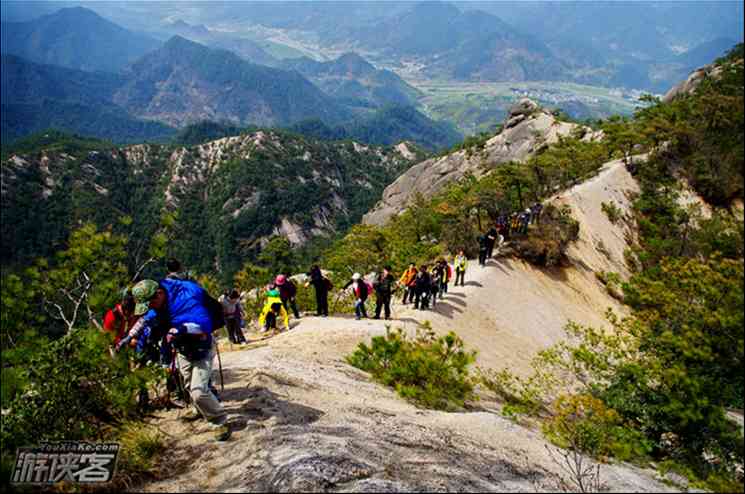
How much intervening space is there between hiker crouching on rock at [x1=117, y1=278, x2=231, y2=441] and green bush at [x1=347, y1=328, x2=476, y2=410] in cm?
552

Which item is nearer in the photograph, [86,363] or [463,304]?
[86,363]

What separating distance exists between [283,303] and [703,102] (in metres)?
41.5

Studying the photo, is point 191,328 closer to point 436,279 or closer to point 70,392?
point 70,392

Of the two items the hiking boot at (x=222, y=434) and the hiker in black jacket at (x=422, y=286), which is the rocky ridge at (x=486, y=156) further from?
the hiking boot at (x=222, y=434)

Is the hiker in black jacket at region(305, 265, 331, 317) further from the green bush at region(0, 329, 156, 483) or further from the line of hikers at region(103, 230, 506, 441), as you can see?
the green bush at region(0, 329, 156, 483)

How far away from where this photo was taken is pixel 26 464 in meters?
4.79

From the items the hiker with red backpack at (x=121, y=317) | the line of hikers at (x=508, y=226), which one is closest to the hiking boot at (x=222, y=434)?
the hiker with red backpack at (x=121, y=317)

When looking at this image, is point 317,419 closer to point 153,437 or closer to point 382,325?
point 153,437

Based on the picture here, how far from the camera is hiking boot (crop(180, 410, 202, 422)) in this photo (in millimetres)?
7122

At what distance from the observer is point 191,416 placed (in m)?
7.22

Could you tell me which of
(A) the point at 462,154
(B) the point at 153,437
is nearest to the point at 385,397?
(B) the point at 153,437

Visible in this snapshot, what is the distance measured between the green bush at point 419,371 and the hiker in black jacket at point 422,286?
18.0ft

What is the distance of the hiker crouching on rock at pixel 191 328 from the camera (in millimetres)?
6289

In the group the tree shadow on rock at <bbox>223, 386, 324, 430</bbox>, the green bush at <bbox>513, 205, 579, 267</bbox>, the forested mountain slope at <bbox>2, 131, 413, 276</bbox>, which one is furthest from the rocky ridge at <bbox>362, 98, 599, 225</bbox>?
the tree shadow on rock at <bbox>223, 386, 324, 430</bbox>
